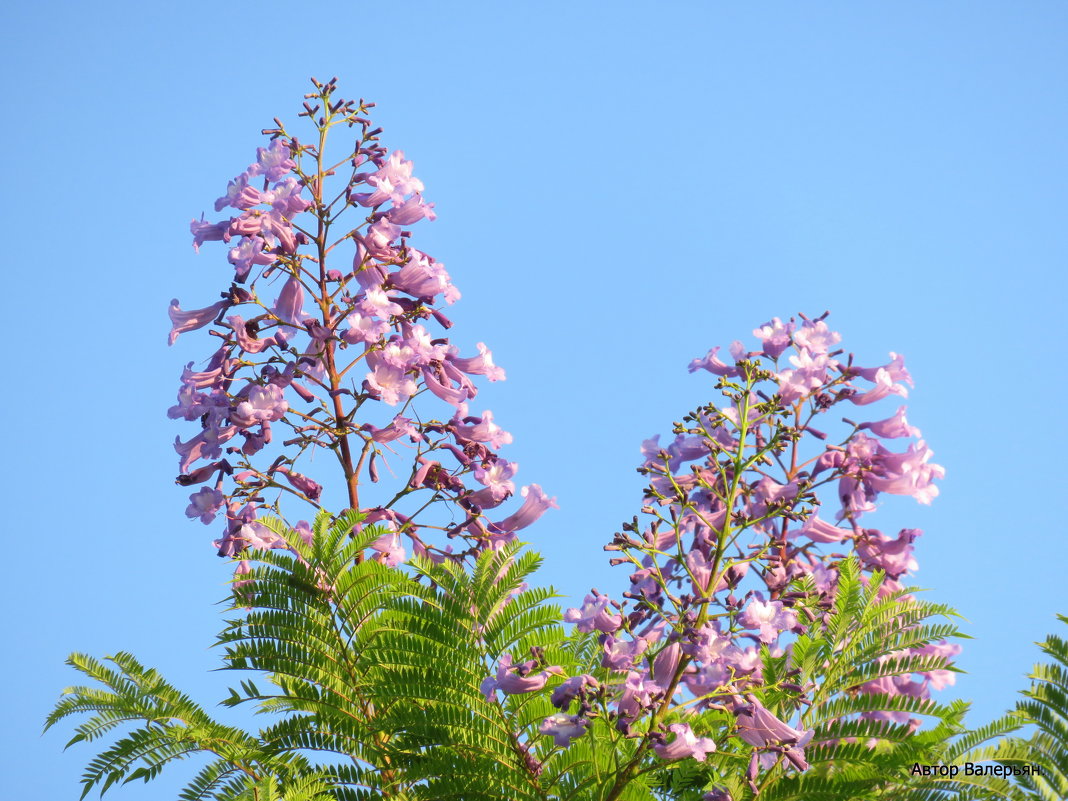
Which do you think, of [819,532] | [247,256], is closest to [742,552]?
[819,532]

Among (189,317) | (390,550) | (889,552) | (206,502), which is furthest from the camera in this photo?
(189,317)

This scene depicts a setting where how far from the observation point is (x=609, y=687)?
463cm

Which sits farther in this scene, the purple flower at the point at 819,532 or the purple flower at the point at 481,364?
the purple flower at the point at 481,364

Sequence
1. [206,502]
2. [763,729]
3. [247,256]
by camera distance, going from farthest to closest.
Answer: [247,256] < [206,502] < [763,729]

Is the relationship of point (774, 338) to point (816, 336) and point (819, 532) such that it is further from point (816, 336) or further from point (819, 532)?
point (819, 532)

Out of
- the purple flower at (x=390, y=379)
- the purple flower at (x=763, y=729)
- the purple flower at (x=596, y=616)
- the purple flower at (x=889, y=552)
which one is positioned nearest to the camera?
→ the purple flower at (x=763, y=729)

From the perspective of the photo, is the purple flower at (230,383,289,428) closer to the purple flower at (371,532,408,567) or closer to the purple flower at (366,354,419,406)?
the purple flower at (366,354,419,406)

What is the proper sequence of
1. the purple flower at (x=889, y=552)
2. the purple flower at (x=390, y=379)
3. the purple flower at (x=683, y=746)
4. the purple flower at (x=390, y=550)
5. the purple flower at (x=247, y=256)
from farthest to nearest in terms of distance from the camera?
the purple flower at (x=247, y=256) < the purple flower at (x=390, y=379) < the purple flower at (x=889, y=552) < the purple flower at (x=390, y=550) < the purple flower at (x=683, y=746)

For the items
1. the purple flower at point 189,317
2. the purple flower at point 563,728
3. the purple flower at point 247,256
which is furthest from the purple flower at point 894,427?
the purple flower at point 189,317

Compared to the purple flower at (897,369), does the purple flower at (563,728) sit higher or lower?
lower

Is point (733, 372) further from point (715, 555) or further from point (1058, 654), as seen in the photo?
point (1058, 654)

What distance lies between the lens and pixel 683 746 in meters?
4.30

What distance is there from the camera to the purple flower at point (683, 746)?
14.1 ft

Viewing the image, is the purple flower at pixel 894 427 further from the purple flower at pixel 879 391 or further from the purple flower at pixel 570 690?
the purple flower at pixel 570 690
